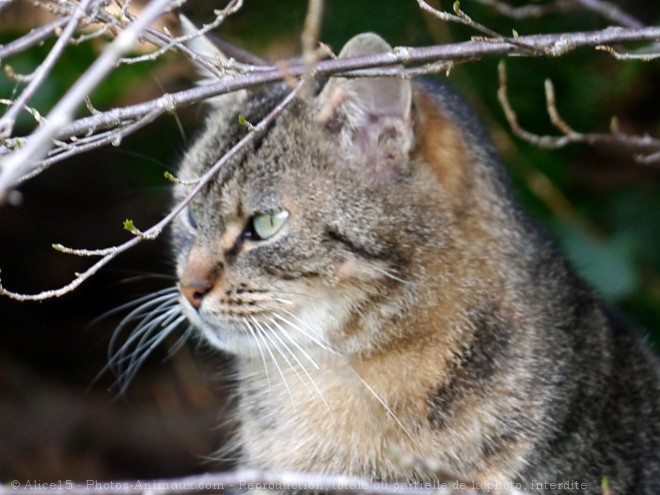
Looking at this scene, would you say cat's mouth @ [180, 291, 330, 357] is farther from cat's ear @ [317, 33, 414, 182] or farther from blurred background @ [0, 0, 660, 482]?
blurred background @ [0, 0, 660, 482]

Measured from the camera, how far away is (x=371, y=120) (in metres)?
2.37

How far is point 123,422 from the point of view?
4.39 meters

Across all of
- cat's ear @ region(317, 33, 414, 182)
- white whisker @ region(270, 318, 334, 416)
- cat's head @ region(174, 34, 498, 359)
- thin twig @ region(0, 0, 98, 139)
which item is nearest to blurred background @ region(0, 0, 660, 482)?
white whisker @ region(270, 318, 334, 416)

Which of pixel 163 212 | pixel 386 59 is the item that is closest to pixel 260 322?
pixel 386 59

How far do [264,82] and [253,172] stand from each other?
0.53 m

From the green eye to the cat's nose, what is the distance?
0.50ft

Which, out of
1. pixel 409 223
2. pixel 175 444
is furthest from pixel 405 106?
pixel 175 444

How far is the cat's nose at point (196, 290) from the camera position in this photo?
237 cm

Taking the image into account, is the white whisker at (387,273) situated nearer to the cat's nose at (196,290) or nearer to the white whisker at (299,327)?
the white whisker at (299,327)

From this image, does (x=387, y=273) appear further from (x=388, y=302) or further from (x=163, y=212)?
(x=163, y=212)

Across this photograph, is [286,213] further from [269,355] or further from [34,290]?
[34,290]

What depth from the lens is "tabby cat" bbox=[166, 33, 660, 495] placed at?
7.65 feet

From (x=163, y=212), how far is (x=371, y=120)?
1063mm

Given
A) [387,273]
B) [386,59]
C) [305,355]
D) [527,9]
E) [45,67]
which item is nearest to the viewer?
[45,67]
